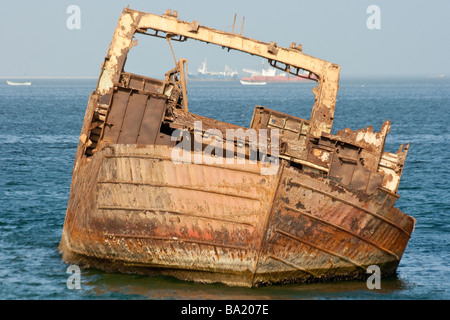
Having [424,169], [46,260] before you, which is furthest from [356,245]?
[424,169]

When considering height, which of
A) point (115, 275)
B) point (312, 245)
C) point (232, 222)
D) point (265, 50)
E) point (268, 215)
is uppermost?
point (265, 50)

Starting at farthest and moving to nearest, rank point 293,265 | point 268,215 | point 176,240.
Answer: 1. point 176,240
2. point 293,265
3. point 268,215

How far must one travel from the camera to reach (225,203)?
43.2 feet

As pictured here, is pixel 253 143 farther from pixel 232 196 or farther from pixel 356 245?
pixel 356 245

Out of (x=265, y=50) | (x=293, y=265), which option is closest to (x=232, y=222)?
(x=293, y=265)

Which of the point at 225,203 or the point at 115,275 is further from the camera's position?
the point at 115,275

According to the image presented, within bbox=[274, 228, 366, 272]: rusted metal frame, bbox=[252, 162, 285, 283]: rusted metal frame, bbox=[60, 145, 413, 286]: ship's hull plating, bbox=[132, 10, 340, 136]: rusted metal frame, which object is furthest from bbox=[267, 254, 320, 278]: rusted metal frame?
bbox=[132, 10, 340, 136]: rusted metal frame

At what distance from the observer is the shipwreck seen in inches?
514

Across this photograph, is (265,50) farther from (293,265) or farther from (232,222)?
(293,265)

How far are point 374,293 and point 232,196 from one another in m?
3.53

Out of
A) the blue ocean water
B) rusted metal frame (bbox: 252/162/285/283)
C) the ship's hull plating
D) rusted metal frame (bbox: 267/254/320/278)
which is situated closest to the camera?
rusted metal frame (bbox: 252/162/285/283)

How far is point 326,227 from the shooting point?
519 inches

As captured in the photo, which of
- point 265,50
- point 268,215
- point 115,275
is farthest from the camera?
point 265,50

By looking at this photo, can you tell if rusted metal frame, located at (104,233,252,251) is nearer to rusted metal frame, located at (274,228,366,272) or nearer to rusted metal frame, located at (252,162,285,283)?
rusted metal frame, located at (252,162,285,283)
